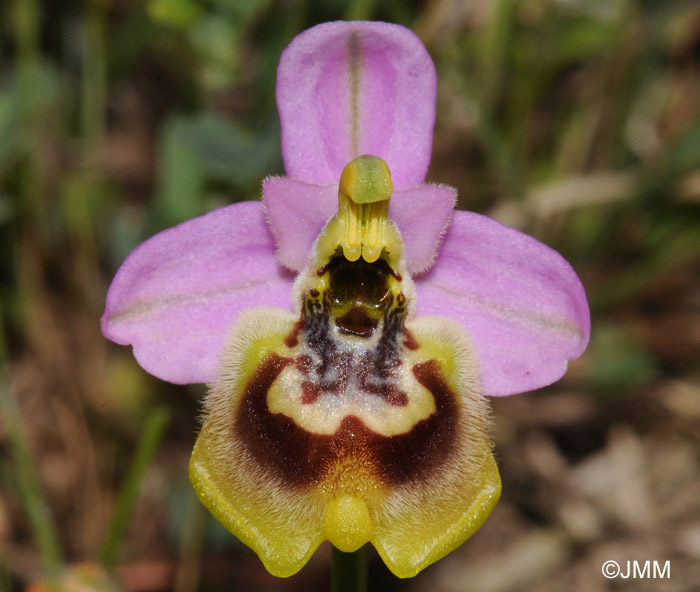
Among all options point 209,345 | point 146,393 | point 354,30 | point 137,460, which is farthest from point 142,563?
point 354,30

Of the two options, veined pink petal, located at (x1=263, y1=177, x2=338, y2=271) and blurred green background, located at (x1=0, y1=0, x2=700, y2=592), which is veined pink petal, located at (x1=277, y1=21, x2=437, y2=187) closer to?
veined pink petal, located at (x1=263, y1=177, x2=338, y2=271)

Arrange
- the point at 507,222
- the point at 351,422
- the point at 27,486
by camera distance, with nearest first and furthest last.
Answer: the point at 351,422 < the point at 27,486 < the point at 507,222

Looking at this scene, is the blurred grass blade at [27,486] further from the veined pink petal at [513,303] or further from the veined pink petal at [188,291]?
the veined pink petal at [513,303]

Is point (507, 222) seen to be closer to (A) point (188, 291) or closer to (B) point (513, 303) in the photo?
(B) point (513, 303)

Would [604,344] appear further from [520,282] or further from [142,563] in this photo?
[142,563]

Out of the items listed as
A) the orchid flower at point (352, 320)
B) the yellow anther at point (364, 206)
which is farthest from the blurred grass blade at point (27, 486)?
the yellow anther at point (364, 206)

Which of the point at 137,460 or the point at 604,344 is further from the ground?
the point at 137,460

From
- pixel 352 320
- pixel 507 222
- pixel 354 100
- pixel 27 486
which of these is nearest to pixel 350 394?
pixel 352 320

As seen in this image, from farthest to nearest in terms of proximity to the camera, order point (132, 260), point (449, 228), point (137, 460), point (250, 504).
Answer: point (137, 460) < point (449, 228) < point (132, 260) < point (250, 504)
